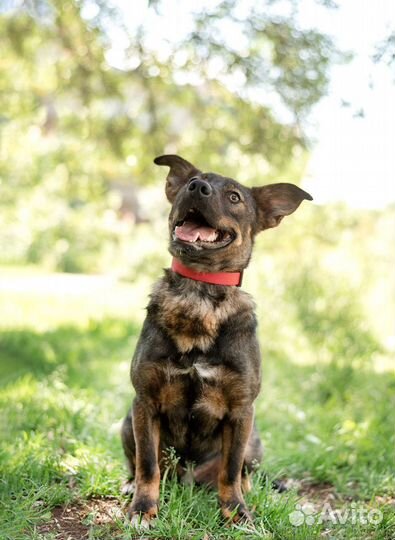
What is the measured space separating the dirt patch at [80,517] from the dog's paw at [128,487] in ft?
0.27

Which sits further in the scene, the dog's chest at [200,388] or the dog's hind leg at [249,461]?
the dog's hind leg at [249,461]

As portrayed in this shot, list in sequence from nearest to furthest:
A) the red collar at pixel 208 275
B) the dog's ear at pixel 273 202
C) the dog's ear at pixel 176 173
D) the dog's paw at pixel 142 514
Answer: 1. the dog's paw at pixel 142 514
2. the red collar at pixel 208 275
3. the dog's ear at pixel 273 202
4. the dog's ear at pixel 176 173

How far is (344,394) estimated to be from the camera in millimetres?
7156

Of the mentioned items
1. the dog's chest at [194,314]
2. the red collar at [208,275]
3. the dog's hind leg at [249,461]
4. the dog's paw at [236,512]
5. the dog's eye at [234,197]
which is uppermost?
the dog's eye at [234,197]

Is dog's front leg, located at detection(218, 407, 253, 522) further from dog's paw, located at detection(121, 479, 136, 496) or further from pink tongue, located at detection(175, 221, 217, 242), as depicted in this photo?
pink tongue, located at detection(175, 221, 217, 242)

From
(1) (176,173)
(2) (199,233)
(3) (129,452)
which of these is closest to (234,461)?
(3) (129,452)

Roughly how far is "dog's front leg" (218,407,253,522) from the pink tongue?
0.97m

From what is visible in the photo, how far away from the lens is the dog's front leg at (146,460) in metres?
3.41

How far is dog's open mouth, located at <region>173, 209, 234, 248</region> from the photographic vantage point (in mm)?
3574

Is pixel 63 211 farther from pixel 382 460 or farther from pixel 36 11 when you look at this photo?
pixel 382 460

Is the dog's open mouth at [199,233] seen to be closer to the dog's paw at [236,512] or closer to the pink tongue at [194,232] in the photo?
the pink tongue at [194,232]

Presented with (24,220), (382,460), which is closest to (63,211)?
(24,220)

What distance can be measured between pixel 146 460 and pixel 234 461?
1.59 feet

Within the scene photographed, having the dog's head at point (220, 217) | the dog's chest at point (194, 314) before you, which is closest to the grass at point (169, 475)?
the dog's chest at point (194, 314)
